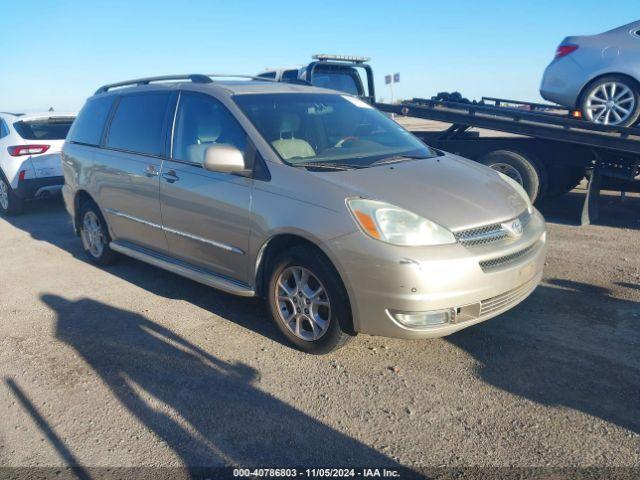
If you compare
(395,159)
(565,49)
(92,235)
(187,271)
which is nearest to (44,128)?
(92,235)

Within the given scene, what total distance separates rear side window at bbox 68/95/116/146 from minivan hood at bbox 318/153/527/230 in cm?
305

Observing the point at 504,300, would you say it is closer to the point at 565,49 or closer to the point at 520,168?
the point at 520,168

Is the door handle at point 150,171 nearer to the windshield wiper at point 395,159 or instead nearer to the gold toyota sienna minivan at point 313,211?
the gold toyota sienna minivan at point 313,211

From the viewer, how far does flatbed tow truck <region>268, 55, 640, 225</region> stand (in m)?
6.32

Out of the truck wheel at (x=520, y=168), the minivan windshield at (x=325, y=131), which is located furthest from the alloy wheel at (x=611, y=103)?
the minivan windshield at (x=325, y=131)

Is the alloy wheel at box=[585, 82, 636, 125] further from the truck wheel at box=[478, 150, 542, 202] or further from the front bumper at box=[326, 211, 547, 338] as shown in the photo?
the front bumper at box=[326, 211, 547, 338]

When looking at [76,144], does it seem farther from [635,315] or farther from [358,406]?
[635,315]

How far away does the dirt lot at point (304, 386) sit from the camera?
2.68 m

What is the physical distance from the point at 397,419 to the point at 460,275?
2.89ft

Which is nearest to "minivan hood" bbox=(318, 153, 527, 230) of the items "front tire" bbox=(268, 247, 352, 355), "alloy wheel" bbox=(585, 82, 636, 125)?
"front tire" bbox=(268, 247, 352, 355)

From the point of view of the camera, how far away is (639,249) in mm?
5625

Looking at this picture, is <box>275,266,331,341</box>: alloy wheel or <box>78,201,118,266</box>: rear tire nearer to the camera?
<box>275,266,331,341</box>: alloy wheel

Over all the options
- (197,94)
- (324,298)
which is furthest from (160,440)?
(197,94)

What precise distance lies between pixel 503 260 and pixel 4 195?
8.15 m
